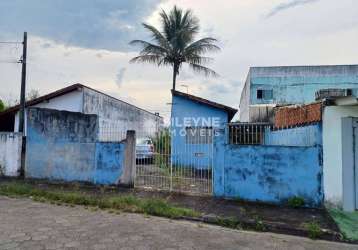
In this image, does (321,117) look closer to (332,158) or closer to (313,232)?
(332,158)

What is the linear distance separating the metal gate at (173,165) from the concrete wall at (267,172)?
1.77ft

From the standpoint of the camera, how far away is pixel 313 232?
6250 millimetres

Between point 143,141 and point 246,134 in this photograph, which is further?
point 143,141

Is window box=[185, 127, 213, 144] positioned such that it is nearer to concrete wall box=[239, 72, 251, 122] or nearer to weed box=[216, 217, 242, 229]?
weed box=[216, 217, 242, 229]

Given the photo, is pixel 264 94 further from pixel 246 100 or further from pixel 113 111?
pixel 113 111

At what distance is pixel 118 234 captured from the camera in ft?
19.2

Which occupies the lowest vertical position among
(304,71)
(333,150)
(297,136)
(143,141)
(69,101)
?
(333,150)

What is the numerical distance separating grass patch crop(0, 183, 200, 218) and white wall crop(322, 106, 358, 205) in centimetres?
328

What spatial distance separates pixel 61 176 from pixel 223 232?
6.72 m

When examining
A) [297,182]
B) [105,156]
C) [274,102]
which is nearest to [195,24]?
[274,102]

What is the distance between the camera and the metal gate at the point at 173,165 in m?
9.67

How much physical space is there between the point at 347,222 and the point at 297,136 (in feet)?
9.15

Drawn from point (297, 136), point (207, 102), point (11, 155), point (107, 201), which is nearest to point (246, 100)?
point (207, 102)

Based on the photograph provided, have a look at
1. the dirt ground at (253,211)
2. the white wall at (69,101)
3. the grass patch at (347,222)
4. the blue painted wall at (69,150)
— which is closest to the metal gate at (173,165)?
the dirt ground at (253,211)
